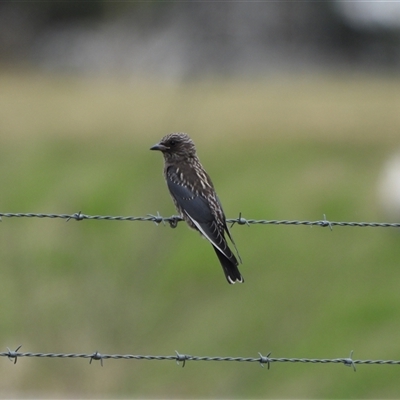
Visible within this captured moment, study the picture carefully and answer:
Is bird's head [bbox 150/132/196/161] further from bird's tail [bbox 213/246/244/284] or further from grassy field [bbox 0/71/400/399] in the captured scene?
grassy field [bbox 0/71/400/399]

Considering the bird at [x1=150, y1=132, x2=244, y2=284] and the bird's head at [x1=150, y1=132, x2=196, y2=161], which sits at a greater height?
the bird's head at [x1=150, y1=132, x2=196, y2=161]

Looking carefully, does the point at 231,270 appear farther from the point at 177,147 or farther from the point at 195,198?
the point at 177,147

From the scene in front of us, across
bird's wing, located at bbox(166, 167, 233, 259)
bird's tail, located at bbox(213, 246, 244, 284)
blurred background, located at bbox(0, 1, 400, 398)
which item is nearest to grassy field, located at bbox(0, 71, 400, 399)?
blurred background, located at bbox(0, 1, 400, 398)

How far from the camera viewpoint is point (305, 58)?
2199 inches

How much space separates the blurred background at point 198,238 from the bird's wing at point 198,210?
Result: 18.5 feet

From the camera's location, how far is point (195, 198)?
7980 mm

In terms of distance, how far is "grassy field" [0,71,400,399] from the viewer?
46.5 ft

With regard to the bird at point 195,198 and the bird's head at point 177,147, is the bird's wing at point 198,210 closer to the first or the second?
the bird at point 195,198

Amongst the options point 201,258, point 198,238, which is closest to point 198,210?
point 201,258

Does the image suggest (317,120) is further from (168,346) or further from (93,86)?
(168,346)

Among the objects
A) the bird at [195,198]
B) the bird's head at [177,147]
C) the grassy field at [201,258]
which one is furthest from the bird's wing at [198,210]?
the grassy field at [201,258]

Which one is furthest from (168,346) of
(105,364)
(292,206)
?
(292,206)

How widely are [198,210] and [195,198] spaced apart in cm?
15

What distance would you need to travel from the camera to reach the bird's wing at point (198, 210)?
7480 mm
